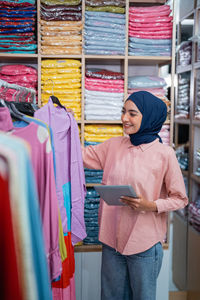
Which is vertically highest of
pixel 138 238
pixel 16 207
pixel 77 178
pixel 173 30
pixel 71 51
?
pixel 173 30

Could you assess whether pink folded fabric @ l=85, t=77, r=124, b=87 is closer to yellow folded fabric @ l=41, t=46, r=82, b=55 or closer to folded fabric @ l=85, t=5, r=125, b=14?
yellow folded fabric @ l=41, t=46, r=82, b=55

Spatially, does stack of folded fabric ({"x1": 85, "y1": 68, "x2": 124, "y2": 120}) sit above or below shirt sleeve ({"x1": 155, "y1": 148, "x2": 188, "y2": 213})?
above

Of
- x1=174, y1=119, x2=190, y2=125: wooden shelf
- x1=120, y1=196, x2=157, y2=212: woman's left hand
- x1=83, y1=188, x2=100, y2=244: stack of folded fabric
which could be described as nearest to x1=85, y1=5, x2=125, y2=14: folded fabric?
x1=174, y1=119, x2=190, y2=125: wooden shelf

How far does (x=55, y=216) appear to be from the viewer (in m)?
1.09

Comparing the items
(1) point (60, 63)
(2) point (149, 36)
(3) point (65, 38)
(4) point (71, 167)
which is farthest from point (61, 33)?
(4) point (71, 167)

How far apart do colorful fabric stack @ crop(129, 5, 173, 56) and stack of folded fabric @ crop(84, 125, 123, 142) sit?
1.85ft

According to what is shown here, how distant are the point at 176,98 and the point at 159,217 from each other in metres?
2.04

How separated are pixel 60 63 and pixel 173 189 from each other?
1.24 metres

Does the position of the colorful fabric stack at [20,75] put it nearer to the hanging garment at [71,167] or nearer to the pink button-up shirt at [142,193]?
the hanging garment at [71,167]

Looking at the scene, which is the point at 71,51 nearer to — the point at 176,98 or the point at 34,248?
the point at 176,98

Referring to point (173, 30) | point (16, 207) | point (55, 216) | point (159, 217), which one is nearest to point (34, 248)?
point (16, 207)

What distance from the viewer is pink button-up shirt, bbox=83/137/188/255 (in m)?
1.66

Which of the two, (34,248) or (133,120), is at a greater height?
(133,120)

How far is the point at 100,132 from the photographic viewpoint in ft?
7.97
